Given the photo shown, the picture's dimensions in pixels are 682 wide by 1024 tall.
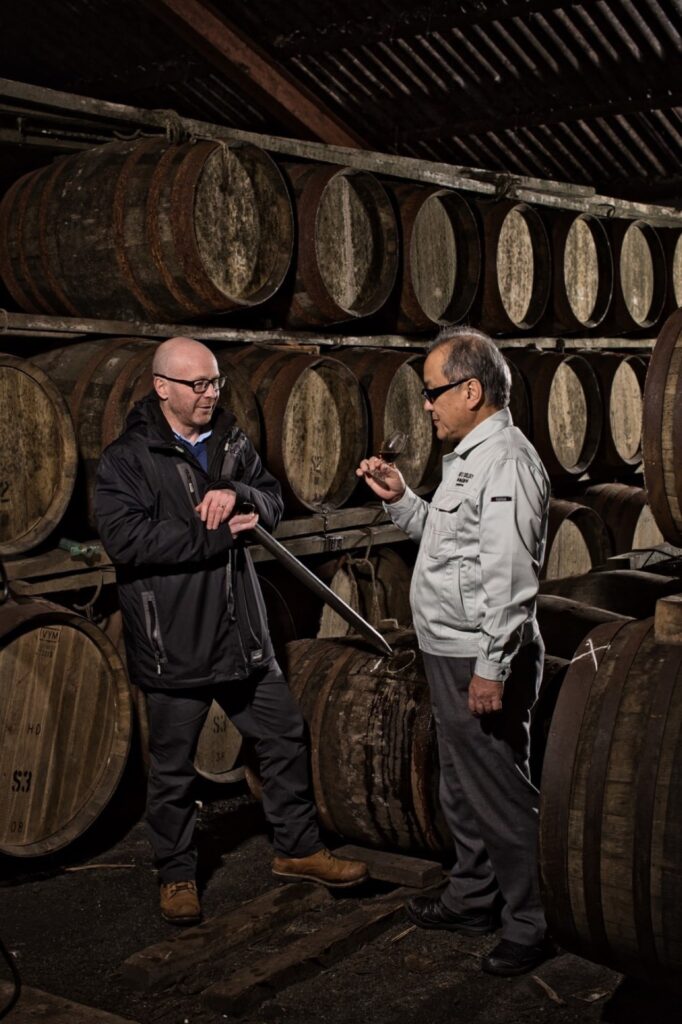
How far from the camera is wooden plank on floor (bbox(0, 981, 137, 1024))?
134 inches

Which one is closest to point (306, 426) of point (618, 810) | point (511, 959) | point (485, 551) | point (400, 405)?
point (400, 405)

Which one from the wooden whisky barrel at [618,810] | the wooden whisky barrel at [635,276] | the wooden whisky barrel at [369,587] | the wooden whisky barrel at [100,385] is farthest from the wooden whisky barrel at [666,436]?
the wooden whisky barrel at [635,276]

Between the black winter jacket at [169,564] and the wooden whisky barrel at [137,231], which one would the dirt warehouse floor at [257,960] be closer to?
the black winter jacket at [169,564]

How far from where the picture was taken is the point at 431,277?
7.06m

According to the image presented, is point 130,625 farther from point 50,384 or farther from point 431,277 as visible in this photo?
point 431,277

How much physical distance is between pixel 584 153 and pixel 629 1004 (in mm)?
9569

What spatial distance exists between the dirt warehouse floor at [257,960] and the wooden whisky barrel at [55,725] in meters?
0.26

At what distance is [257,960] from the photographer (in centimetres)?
388

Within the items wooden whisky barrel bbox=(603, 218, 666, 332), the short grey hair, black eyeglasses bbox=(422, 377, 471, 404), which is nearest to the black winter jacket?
black eyeglasses bbox=(422, 377, 471, 404)

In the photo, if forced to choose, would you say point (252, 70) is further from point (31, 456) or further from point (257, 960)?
point (257, 960)

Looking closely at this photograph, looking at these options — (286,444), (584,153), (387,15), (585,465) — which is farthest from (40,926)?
(584,153)

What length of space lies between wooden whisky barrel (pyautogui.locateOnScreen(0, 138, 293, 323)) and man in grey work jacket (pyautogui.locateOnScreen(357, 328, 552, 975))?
5.79 ft

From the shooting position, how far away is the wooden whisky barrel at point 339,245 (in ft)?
19.6

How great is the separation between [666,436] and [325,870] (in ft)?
7.24
